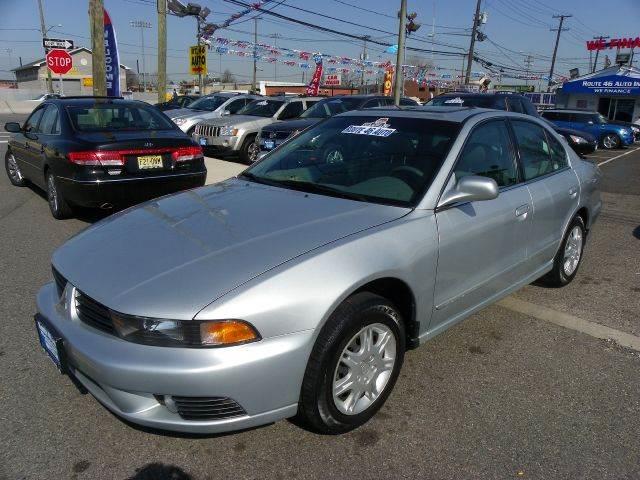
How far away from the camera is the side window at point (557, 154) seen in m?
4.30

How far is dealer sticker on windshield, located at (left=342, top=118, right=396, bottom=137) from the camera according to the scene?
138 inches

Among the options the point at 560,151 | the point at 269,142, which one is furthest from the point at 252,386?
the point at 269,142

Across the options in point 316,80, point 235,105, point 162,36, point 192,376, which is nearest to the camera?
point 192,376

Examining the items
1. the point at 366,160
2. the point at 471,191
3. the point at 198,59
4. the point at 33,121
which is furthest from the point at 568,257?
the point at 198,59

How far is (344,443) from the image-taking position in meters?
2.53

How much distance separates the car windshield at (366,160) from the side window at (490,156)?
15cm

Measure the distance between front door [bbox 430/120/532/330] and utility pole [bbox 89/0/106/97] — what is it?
10.2 metres

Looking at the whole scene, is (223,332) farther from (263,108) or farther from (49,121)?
(263,108)

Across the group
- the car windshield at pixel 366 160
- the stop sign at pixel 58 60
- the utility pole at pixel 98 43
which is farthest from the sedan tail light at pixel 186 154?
the stop sign at pixel 58 60

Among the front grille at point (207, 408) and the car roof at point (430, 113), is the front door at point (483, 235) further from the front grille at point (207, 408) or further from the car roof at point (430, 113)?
the front grille at point (207, 408)

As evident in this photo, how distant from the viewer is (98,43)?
1159 centimetres

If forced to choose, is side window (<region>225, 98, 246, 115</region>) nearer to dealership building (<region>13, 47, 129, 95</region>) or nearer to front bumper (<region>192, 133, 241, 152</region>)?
front bumper (<region>192, 133, 241, 152</region>)

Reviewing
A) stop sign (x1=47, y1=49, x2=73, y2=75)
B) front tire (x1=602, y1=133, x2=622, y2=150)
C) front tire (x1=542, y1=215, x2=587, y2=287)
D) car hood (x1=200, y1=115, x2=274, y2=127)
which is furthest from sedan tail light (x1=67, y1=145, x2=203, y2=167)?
front tire (x1=602, y1=133, x2=622, y2=150)

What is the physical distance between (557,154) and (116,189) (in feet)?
14.9
